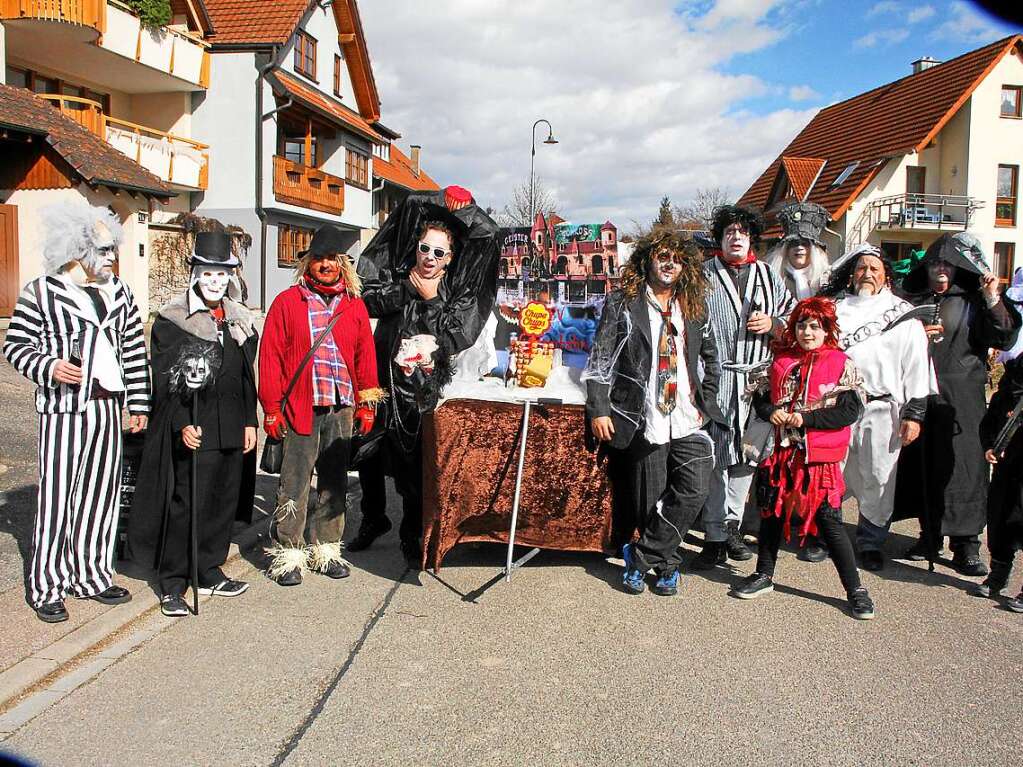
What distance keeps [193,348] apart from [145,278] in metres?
14.3

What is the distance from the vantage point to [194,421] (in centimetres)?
415

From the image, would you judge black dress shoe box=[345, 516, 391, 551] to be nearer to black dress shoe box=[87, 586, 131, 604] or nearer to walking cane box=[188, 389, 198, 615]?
walking cane box=[188, 389, 198, 615]

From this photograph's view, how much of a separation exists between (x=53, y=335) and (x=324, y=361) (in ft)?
4.18

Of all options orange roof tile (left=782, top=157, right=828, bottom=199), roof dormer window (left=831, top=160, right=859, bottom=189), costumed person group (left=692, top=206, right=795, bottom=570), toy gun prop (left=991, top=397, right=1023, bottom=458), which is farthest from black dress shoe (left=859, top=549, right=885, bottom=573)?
roof dormer window (left=831, top=160, right=859, bottom=189)

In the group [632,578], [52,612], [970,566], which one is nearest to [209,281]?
[52,612]

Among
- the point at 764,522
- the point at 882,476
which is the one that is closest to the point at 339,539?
the point at 764,522

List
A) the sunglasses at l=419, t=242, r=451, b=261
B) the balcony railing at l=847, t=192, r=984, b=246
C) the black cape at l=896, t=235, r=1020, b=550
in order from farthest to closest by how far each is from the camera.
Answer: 1. the balcony railing at l=847, t=192, r=984, b=246
2. the black cape at l=896, t=235, r=1020, b=550
3. the sunglasses at l=419, t=242, r=451, b=261

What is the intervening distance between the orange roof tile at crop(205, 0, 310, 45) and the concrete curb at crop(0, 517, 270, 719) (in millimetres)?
21271

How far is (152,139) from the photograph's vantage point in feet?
64.8

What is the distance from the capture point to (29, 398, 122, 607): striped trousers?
4016 millimetres

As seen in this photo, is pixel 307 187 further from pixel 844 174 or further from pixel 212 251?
pixel 212 251

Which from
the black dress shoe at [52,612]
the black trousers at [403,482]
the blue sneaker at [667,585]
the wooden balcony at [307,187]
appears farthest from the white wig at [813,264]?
the wooden balcony at [307,187]

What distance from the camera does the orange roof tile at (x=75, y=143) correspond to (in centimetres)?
1388

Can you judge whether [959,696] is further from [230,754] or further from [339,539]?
[339,539]
